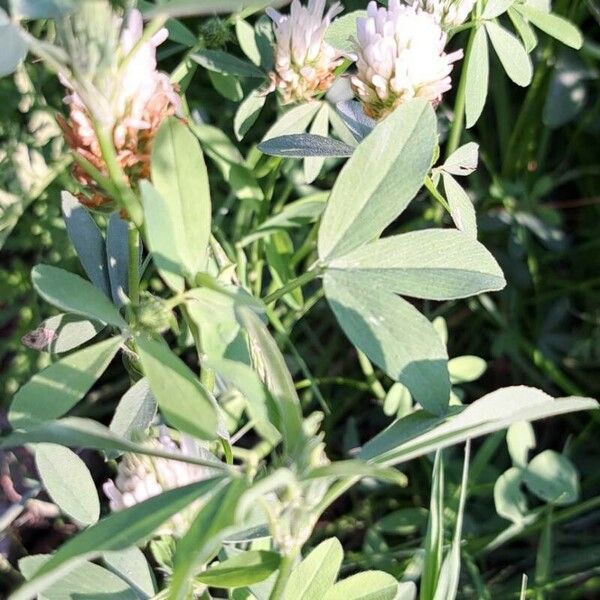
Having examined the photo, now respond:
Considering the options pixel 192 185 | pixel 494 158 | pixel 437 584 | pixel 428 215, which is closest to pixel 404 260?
pixel 192 185

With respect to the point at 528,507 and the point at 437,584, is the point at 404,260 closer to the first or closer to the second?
the point at 437,584

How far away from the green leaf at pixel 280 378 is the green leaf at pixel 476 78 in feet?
1.64

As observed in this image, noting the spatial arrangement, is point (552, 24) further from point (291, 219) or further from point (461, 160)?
point (291, 219)

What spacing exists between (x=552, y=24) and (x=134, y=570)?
72 cm

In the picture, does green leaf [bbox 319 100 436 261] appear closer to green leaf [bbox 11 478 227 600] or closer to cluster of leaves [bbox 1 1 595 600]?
cluster of leaves [bbox 1 1 595 600]

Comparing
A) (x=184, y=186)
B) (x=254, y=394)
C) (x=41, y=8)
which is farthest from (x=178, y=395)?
(x=41, y=8)

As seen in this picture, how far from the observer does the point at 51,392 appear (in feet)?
2.14

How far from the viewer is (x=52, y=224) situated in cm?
132

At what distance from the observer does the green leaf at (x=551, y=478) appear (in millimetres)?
1198

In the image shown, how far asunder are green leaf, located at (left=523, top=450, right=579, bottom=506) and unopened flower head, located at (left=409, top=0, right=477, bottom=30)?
601mm

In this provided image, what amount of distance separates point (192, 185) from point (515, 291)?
0.98 m

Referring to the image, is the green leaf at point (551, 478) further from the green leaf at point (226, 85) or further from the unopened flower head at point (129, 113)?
the unopened flower head at point (129, 113)

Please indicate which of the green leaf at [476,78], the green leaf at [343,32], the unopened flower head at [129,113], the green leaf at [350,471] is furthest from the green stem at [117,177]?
the green leaf at [476,78]

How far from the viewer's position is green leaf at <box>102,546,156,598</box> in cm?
79
